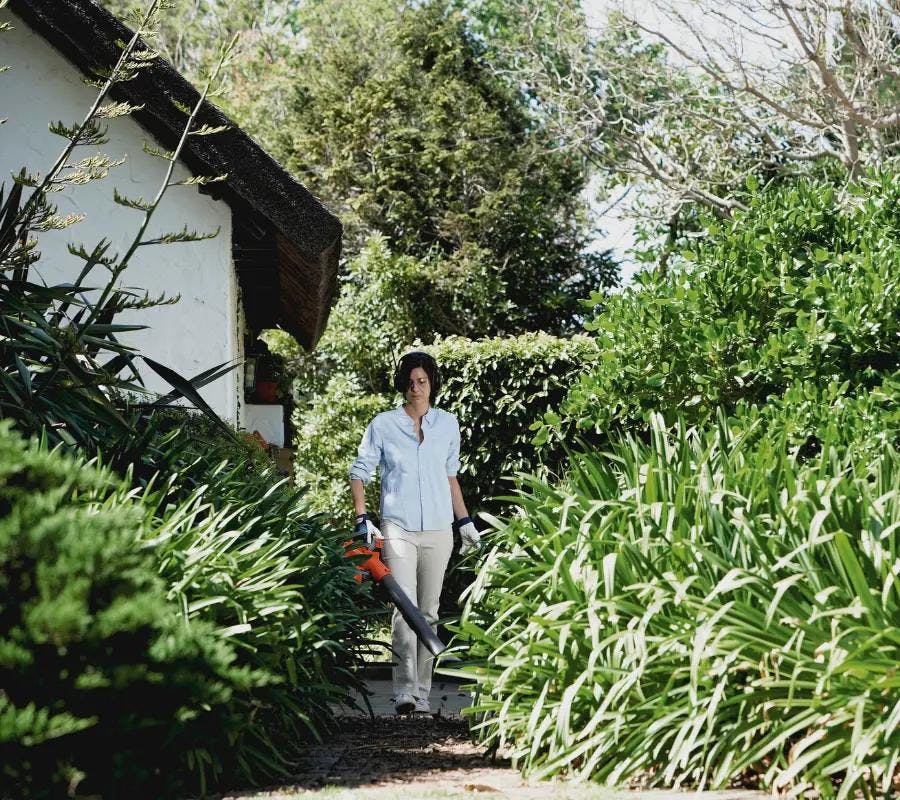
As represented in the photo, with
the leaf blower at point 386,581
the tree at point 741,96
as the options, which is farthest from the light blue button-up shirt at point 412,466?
the tree at point 741,96

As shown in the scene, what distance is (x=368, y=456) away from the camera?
7020 millimetres

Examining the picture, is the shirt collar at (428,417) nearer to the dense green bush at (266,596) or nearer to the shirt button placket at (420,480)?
the shirt button placket at (420,480)

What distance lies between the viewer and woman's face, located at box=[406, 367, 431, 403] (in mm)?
6984

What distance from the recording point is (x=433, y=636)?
18.6 feet

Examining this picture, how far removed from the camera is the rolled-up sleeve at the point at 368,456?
6992 mm

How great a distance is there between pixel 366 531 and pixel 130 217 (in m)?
3.05

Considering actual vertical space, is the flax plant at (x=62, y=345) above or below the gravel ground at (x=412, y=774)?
above

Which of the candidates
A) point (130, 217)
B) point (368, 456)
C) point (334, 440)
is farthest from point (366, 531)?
point (334, 440)

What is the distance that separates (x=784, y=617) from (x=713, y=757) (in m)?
0.48

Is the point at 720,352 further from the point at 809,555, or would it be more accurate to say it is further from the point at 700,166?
the point at 700,166

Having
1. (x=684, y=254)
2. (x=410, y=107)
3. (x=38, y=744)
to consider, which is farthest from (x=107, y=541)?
(x=410, y=107)

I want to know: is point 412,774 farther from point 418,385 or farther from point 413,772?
point 418,385

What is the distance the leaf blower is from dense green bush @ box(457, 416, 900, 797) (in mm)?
1029

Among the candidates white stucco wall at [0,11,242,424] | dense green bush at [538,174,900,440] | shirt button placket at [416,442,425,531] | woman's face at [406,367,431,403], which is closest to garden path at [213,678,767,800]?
Answer: shirt button placket at [416,442,425,531]
